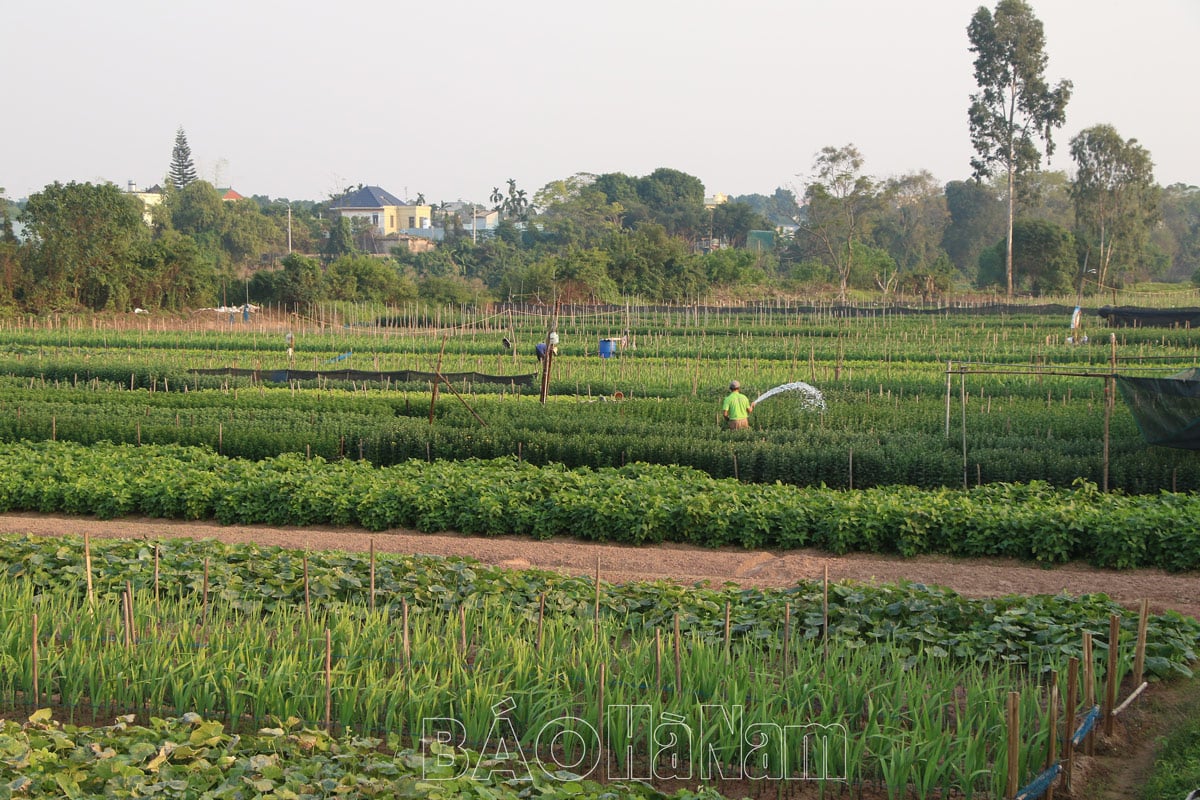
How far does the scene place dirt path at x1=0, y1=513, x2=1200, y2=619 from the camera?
37.8 ft

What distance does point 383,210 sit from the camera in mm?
112312

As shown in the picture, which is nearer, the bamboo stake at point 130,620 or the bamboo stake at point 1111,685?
the bamboo stake at point 1111,685

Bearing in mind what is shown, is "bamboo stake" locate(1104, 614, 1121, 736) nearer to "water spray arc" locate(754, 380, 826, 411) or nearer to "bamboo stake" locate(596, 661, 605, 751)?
"bamboo stake" locate(596, 661, 605, 751)

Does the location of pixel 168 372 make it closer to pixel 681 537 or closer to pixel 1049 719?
pixel 681 537

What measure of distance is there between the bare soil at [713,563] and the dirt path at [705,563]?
0.04ft

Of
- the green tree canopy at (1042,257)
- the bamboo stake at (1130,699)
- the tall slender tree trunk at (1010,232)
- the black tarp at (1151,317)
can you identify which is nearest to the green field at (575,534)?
the bamboo stake at (1130,699)

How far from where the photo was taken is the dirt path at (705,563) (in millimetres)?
A: 11516

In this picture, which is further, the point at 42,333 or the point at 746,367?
the point at 42,333

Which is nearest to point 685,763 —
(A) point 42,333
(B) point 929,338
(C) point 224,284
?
(B) point 929,338

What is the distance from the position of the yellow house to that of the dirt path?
94568 mm

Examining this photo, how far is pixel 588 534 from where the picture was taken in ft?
47.1

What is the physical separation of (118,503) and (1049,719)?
12900 mm

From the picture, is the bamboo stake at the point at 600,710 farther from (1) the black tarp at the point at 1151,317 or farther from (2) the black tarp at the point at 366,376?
(1) the black tarp at the point at 1151,317

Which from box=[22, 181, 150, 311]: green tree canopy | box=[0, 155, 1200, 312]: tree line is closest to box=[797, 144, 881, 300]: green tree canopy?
box=[0, 155, 1200, 312]: tree line
